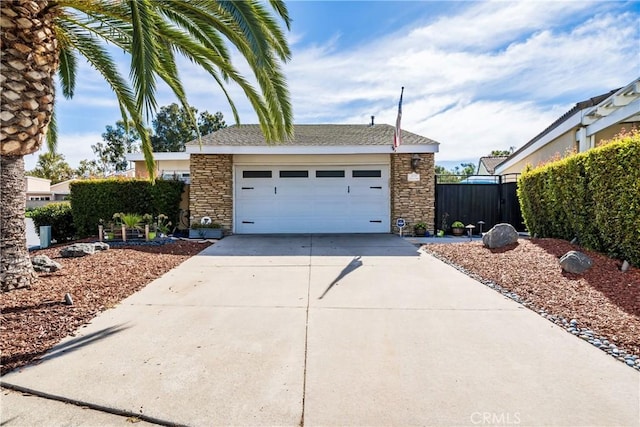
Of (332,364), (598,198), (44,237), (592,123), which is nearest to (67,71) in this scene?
(44,237)

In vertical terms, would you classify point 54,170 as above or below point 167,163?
above

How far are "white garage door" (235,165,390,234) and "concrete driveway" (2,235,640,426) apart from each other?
19.0 feet

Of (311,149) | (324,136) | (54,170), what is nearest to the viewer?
(311,149)

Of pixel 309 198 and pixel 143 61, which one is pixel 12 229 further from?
pixel 309 198

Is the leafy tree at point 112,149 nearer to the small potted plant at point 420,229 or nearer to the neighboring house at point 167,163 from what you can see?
the neighboring house at point 167,163

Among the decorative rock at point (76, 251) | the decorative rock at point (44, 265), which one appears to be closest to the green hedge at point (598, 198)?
the decorative rock at point (44, 265)

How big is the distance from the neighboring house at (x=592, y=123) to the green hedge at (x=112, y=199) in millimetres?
10637

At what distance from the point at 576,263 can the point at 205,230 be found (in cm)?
877

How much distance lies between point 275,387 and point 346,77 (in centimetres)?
861

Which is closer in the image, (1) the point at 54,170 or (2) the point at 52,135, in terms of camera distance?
(2) the point at 52,135

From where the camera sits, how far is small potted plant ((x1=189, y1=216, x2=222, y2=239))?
982 cm

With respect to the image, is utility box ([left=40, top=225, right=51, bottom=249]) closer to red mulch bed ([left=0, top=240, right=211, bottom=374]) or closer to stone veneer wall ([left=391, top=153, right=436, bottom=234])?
red mulch bed ([left=0, top=240, right=211, bottom=374])

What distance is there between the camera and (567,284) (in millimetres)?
4578

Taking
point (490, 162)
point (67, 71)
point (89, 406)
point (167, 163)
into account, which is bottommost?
point (89, 406)
